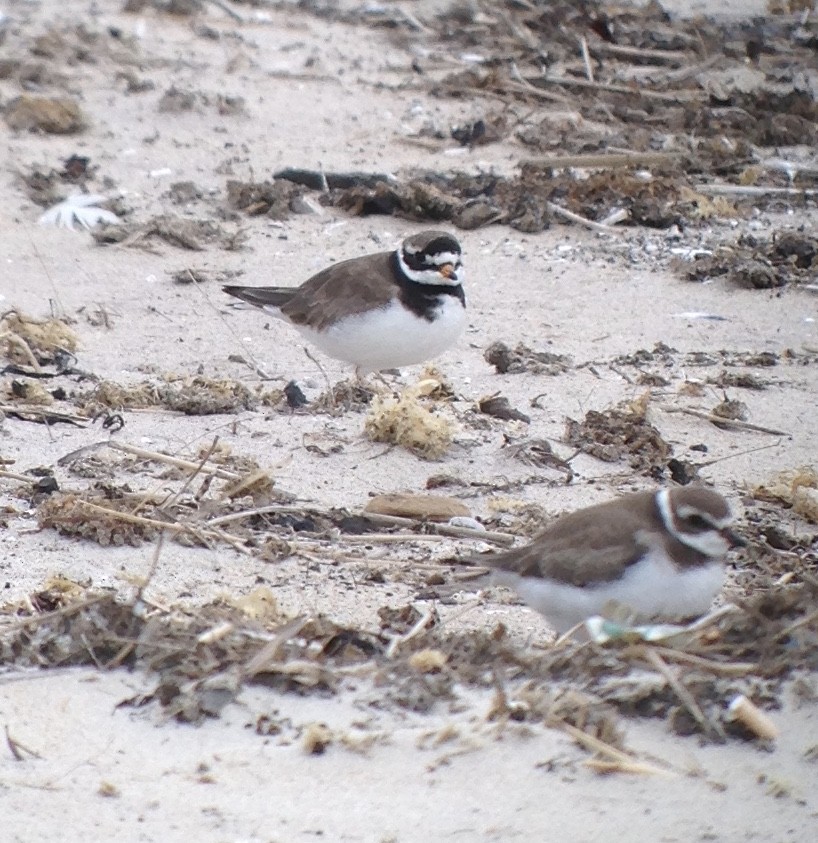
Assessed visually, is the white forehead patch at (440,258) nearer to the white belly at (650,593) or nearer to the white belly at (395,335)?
the white belly at (395,335)

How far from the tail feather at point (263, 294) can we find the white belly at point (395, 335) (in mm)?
473

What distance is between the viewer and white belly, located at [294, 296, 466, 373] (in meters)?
7.45

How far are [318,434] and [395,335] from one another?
71 cm

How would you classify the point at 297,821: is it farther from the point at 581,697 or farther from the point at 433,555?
the point at 433,555

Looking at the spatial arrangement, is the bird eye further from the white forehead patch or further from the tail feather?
the tail feather

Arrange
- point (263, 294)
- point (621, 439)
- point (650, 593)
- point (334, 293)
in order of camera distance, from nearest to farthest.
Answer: point (650, 593)
point (621, 439)
point (334, 293)
point (263, 294)

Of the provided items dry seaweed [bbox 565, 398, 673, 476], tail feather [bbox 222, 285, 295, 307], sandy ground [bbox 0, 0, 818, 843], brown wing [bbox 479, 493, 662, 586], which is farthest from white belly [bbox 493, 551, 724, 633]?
tail feather [bbox 222, 285, 295, 307]

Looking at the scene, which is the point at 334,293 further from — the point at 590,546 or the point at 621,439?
the point at 590,546

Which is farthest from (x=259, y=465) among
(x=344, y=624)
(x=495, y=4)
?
(x=495, y=4)

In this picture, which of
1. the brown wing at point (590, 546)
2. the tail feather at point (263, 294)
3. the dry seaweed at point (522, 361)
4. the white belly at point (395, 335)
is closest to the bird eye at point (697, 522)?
the brown wing at point (590, 546)

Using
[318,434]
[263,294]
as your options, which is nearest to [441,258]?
[263,294]

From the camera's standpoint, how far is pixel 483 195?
984 cm

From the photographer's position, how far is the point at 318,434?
6988 millimetres

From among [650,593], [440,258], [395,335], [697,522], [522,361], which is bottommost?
[522,361]
